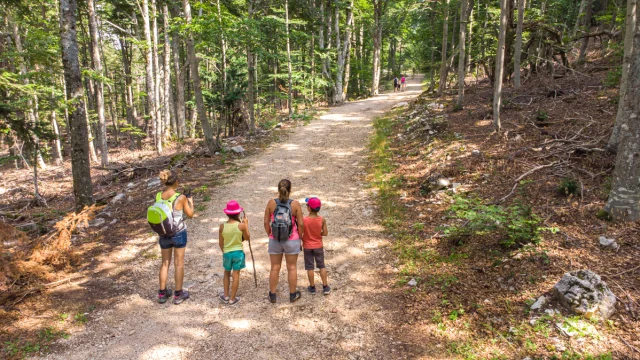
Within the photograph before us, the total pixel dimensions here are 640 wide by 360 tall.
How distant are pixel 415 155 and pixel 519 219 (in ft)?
19.9

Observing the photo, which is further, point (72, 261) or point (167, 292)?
point (72, 261)

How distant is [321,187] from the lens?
10.4 m

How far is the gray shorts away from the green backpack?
1.62 metres

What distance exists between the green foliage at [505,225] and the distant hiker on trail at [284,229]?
2.95 metres

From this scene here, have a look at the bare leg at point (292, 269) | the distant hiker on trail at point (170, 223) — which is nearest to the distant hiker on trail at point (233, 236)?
the distant hiker on trail at point (170, 223)

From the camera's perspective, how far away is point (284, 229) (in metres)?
4.86

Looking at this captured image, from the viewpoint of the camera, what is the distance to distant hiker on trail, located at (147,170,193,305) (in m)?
4.94

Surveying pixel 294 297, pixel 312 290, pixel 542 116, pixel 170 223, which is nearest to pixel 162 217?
pixel 170 223

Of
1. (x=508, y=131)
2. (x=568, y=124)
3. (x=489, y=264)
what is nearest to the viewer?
(x=489, y=264)

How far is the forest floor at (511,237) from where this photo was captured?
3971 mm

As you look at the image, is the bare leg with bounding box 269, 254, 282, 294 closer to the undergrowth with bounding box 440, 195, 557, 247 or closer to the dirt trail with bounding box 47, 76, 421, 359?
the dirt trail with bounding box 47, 76, 421, 359

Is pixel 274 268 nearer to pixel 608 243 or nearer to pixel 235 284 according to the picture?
pixel 235 284

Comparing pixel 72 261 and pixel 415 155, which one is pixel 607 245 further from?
pixel 72 261

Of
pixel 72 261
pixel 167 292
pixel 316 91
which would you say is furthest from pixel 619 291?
pixel 316 91
